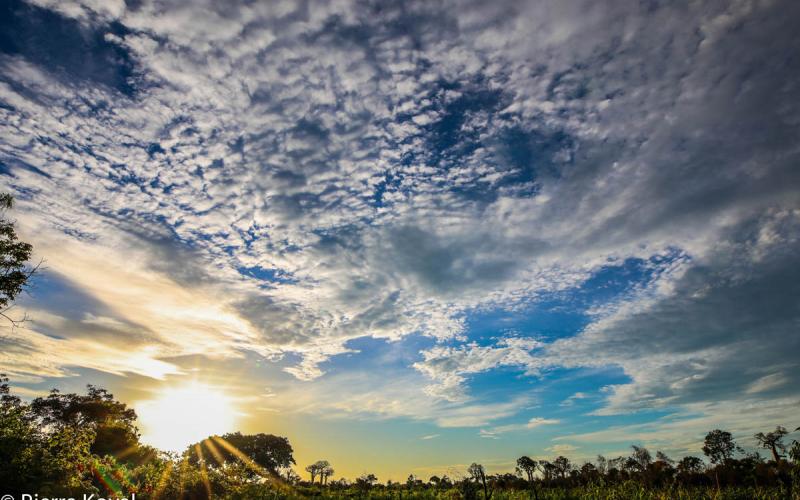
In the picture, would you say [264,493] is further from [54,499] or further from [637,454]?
[637,454]

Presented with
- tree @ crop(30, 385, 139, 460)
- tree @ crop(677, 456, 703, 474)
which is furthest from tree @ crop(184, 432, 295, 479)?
tree @ crop(677, 456, 703, 474)

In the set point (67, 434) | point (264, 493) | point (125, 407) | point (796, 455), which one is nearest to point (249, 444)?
point (125, 407)

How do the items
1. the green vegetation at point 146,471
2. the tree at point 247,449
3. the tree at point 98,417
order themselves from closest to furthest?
1. the green vegetation at point 146,471
2. the tree at point 98,417
3. the tree at point 247,449

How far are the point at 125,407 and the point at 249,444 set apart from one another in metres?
29.9

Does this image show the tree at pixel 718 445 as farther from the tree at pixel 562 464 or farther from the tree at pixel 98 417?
the tree at pixel 98 417

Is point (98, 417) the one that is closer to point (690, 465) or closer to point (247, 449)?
point (247, 449)

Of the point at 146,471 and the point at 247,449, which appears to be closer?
the point at 146,471

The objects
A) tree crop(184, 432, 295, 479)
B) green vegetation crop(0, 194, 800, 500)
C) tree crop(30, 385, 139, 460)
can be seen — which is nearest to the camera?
green vegetation crop(0, 194, 800, 500)

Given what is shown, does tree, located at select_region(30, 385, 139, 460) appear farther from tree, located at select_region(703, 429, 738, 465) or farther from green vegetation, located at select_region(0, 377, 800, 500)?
tree, located at select_region(703, 429, 738, 465)

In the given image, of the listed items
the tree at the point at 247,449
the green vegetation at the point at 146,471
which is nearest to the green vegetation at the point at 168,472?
the green vegetation at the point at 146,471

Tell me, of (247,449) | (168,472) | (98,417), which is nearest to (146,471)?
(168,472)

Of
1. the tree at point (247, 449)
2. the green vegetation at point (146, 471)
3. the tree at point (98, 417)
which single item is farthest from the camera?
the tree at point (247, 449)

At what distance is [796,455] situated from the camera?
22016 millimetres

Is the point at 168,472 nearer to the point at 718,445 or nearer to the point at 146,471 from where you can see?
the point at 146,471
